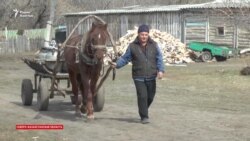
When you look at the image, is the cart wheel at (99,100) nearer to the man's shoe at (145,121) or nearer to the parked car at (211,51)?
the man's shoe at (145,121)

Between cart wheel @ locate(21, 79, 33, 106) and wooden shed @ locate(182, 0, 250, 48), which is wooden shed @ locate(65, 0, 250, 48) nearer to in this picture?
wooden shed @ locate(182, 0, 250, 48)

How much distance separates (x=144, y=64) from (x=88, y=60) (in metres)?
1.19

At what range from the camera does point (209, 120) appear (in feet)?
40.9

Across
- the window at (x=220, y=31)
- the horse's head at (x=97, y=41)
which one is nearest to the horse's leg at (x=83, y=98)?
the horse's head at (x=97, y=41)

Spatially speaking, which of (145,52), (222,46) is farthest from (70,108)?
(222,46)

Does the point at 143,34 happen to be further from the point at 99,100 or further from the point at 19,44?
the point at 19,44

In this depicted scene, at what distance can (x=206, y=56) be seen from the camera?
39875 millimetres

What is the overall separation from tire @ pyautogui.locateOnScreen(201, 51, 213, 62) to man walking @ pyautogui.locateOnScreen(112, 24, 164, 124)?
28077 millimetres

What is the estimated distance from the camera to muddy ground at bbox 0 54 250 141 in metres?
10.5

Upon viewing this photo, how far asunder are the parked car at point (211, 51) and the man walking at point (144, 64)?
92.1 ft

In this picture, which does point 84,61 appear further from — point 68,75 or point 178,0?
point 178,0

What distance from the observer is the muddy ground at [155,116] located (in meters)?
10.5

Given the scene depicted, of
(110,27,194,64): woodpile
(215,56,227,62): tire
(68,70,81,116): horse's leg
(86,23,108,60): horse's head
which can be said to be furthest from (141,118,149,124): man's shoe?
(215,56,227,62): tire

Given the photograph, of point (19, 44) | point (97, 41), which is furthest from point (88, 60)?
point (19, 44)
